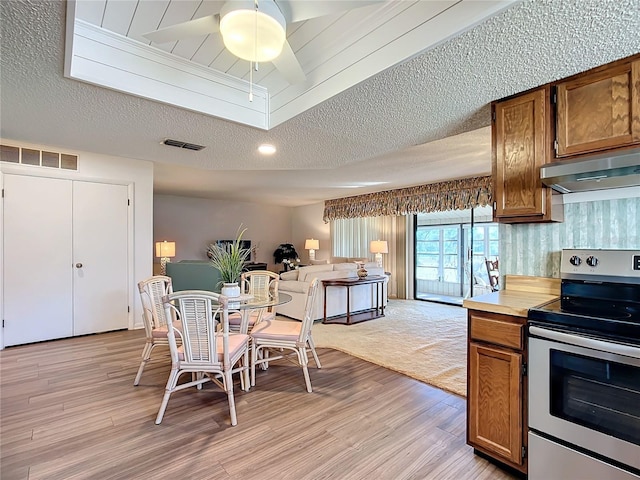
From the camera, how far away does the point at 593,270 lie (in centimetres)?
184

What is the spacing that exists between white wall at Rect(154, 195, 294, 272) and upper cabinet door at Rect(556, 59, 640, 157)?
8.22m

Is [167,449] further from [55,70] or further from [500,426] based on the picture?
[55,70]

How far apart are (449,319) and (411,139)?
3504 millimetres

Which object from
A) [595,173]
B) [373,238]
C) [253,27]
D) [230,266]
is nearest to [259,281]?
[230,266]

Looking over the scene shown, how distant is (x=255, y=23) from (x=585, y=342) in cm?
212

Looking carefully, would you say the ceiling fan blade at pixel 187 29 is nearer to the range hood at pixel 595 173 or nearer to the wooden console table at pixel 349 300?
the range hood at pixel 595 173

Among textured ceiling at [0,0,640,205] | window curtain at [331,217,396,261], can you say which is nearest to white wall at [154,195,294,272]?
window curtain at [331,217,396,261]

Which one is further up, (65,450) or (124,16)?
(124,16)

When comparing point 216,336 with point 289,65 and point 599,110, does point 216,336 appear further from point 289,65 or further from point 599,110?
point 599,110

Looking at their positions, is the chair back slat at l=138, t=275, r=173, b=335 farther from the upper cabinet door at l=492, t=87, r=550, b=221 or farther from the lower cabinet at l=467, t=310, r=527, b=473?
the upper cabinet door at l=492, t=87, r=550, b=221

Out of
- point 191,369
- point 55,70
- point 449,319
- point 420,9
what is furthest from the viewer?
point 449,319

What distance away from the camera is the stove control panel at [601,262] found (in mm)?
1709

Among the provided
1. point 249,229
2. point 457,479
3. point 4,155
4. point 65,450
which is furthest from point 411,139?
point 249,229

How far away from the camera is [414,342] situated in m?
4.17
